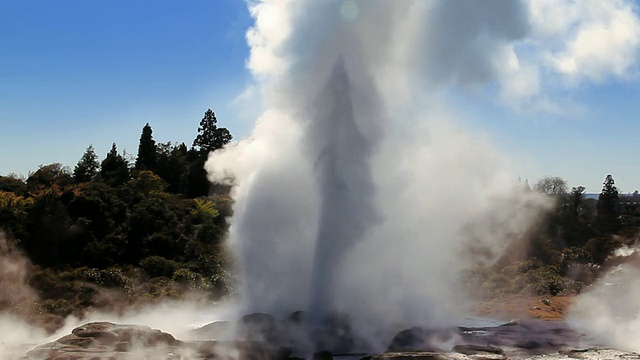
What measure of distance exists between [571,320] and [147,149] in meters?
44.8

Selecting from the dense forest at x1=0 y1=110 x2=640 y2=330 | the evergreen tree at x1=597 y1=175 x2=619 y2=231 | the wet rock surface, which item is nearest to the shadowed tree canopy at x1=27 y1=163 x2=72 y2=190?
the dense forest at x1=0 y1=110 x2=640 y2=330

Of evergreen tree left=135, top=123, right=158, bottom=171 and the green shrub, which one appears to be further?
evergreen tree left=135, top=123, right=158, bottom=171

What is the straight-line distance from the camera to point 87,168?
51.5m

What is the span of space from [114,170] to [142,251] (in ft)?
69.8

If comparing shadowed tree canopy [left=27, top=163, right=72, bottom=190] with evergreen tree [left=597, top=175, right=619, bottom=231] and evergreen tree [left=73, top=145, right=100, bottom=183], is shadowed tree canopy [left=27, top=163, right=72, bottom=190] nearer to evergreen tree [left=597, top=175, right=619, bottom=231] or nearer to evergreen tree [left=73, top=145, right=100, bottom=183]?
evergreen tree [left=73, top=145, right=100, bottom=183]

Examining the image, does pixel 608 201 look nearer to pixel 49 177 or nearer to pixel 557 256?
pixel 557 256

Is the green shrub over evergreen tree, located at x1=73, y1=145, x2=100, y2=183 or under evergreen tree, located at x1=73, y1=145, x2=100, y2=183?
under

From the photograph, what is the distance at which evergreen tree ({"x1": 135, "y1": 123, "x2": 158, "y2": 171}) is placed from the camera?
5414 cm

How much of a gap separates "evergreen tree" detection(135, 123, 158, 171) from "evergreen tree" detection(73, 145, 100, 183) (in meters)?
3.79

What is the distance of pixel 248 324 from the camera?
45.8 ft

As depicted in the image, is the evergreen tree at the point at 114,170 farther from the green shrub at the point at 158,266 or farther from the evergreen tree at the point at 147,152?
the green shrub at the point at 158,266

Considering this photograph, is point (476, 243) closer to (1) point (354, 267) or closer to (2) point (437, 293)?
(2) point (437, 293)

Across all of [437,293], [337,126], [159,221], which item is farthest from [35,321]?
[159,221]

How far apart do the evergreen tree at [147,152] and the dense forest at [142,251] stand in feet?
37.7
